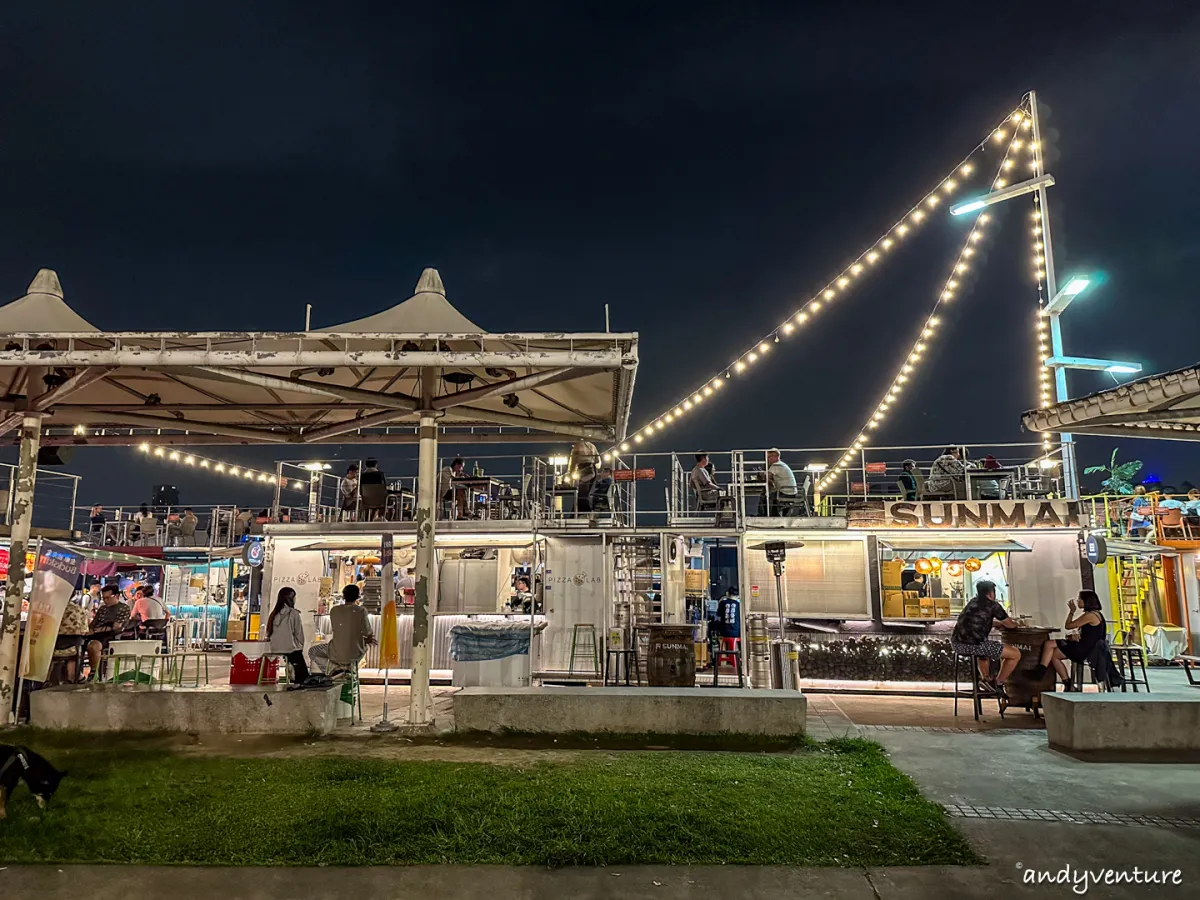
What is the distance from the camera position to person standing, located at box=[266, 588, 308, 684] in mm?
9766

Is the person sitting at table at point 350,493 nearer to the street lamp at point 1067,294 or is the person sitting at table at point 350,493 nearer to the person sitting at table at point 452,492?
the person sitting at table at point 452,492

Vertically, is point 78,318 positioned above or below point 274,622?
above

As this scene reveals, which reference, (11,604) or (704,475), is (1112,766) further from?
(11,604)

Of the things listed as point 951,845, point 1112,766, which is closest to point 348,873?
point 951,845

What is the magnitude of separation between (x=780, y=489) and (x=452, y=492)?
22.8 ft

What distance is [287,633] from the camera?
32.4 feet

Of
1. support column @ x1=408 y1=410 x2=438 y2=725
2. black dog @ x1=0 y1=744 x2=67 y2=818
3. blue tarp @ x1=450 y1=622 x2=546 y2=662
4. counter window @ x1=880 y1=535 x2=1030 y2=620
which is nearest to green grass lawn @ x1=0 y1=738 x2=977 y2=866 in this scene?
black dog @ x1=0 y1=744 x2=67 y2=818

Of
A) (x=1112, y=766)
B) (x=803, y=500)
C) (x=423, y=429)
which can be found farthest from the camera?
(x=803, y=500)

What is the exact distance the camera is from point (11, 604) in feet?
30.0

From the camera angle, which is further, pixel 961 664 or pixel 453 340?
pixel 961 664

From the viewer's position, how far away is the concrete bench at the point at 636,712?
820cm

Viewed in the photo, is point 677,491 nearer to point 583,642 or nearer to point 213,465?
point 583,642

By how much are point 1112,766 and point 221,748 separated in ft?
29.3

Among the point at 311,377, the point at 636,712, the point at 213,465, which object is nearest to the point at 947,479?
the point at 636,712
